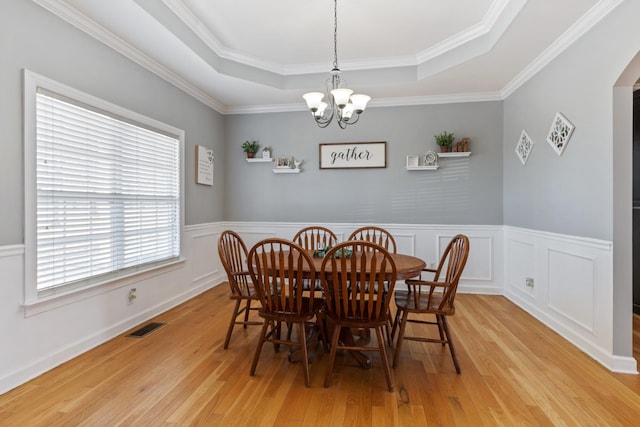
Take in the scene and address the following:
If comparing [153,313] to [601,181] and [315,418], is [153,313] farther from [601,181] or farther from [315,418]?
[601,181]

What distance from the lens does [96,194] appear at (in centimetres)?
259

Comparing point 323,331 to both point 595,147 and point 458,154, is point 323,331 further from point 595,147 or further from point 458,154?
point 458,154

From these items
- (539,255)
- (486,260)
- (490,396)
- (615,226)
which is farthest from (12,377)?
(486,260)

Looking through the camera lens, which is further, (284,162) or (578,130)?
(284,162)

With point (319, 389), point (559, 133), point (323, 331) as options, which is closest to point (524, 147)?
point (559, 133)

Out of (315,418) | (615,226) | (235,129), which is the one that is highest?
(235,129)

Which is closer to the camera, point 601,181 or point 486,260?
point 601,181

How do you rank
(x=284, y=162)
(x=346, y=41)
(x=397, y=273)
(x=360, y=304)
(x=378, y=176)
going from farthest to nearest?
(x=284, y=162) < (x=378, y=176) < (x=346, y=41) < (x=397, y=273) < (x=360, y=304)

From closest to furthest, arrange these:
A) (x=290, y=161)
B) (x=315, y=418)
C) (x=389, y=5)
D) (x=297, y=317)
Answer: (x=315, y=418), (x=297, y=317), (x=389, y=5), (x=290, y=161)

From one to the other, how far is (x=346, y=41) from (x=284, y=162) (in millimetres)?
1790

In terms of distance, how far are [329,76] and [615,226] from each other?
9.96 feet

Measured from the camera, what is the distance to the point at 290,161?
4.49m

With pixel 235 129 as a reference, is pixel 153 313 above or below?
below

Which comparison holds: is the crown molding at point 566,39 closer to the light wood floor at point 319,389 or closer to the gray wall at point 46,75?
the light wood floor at point 319,389
